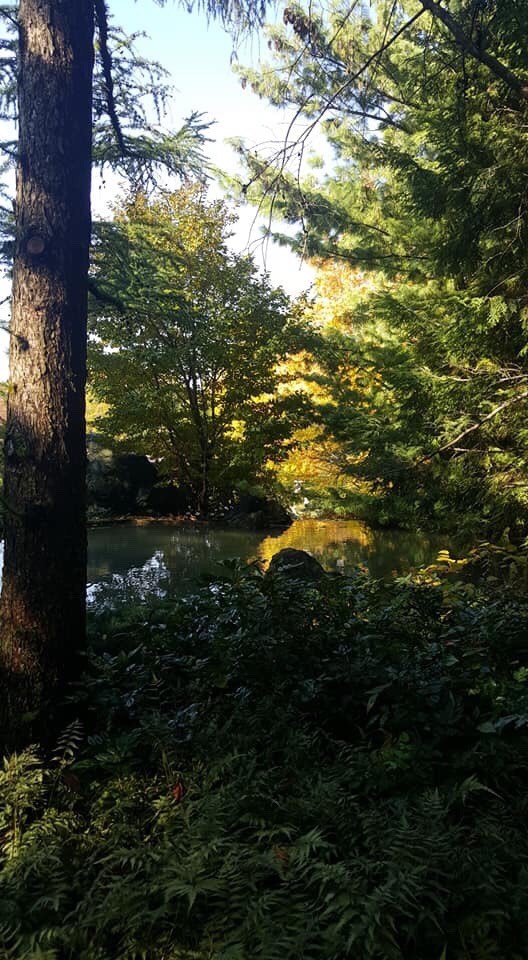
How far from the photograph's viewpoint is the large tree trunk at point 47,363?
2.81 meters

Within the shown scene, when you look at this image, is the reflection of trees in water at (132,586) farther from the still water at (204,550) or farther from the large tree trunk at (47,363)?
the large tree trunk at (47,363)

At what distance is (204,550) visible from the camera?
10.1m

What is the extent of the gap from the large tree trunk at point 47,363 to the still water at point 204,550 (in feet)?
11.6

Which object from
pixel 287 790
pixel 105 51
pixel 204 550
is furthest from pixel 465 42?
pixel 204 550

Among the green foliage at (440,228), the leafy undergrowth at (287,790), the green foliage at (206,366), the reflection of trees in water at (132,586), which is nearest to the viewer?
the leafy undergrowth at (287,790)

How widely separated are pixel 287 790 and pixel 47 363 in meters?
2.08

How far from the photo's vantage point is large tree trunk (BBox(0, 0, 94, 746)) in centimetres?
281

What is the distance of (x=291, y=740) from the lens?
232 centimetres

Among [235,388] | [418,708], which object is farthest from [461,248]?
[235,388]

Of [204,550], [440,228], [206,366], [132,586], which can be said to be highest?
[440,228]

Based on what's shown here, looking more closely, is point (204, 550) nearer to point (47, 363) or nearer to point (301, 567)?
point (301, 567)

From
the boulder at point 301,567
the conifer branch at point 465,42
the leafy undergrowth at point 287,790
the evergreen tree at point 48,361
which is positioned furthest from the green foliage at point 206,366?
the leafy undergrowth at point 287,790

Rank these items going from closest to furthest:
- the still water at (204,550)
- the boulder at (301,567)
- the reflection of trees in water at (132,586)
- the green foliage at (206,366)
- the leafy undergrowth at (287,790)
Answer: the leafy undergrowth at (287,790), the boulder at (301,567), the reflection of trees in water at (132,586), the still water at (204,550), the green foliage at (206,366)

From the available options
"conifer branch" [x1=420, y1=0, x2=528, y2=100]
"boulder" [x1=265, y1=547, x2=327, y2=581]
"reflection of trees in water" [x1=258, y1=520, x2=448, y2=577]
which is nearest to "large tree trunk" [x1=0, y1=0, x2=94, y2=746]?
"conifer branch" [x1=420, y1=0, x2=528, y2=100]
